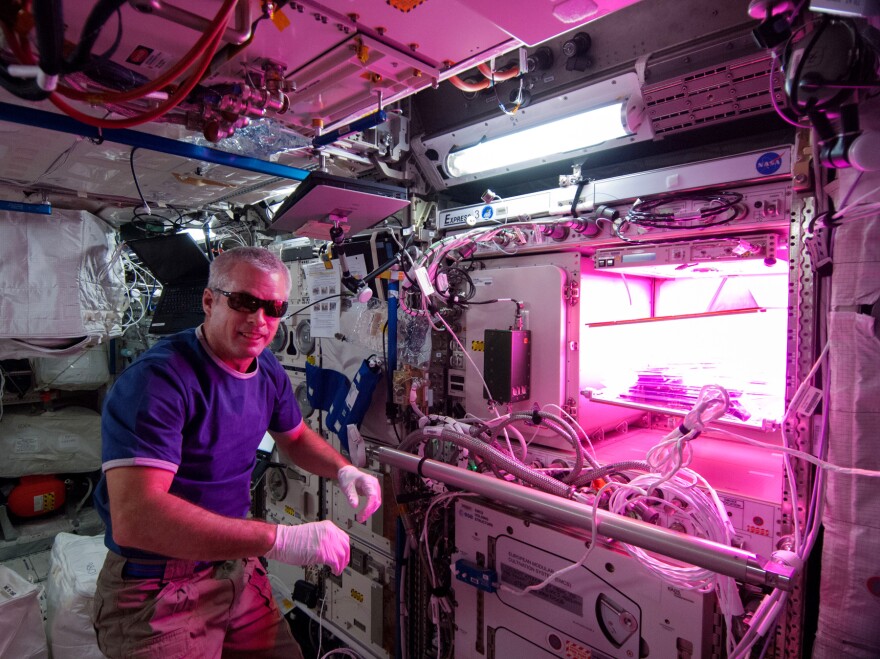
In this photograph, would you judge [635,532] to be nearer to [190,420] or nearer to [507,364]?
[507,364]

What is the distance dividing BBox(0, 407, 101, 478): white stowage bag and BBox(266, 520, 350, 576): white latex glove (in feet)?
15.7

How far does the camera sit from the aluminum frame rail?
1450mm

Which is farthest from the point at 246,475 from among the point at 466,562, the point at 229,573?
the point at 466,562

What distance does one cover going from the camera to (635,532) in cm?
168

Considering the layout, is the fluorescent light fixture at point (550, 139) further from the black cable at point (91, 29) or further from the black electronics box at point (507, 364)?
the black cable at point (91, 29)

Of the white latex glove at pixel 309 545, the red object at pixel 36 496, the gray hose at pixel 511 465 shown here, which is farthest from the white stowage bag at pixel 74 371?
the gray hose at pixel 511 465

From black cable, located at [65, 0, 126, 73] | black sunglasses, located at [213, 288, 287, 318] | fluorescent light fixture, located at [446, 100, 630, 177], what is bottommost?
black sunglasses, located at [213, 288, 287, 318]

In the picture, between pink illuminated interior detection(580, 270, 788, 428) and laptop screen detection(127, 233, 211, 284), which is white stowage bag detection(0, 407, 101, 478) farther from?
pink illuminated interior detection(580, 270, 788, 428)

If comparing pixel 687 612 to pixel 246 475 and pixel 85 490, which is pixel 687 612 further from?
pixel 85 490

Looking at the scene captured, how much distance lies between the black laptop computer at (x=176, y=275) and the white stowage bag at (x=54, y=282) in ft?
1.11

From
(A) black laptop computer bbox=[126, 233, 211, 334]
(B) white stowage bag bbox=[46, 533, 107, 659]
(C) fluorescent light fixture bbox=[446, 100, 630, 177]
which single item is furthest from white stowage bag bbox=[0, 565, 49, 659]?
(C) fluorescent light fixture bbox=[446, 100, 630, 177]

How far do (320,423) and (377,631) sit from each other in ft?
4.92

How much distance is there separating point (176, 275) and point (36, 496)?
3028 millimetres

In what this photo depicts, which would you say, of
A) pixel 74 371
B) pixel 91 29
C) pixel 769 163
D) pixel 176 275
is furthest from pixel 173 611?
pixel 74 371
